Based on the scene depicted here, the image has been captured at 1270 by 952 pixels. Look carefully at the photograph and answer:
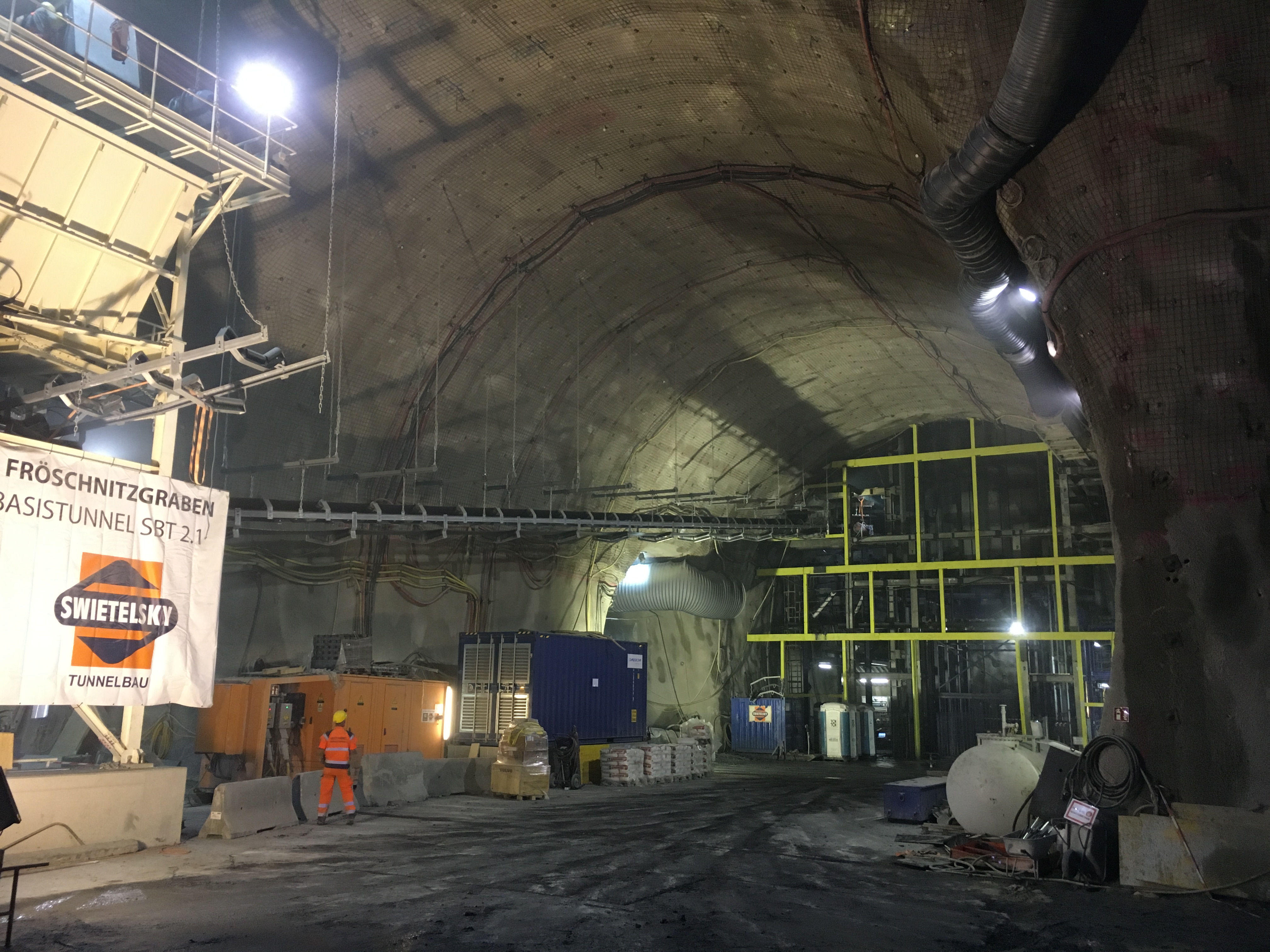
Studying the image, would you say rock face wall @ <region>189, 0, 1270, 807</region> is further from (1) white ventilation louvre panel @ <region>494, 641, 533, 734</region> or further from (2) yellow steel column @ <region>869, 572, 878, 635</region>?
(2) yellow steel column @ <region>869, 572, 878, 635</region>

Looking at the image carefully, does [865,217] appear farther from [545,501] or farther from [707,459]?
[707,459]

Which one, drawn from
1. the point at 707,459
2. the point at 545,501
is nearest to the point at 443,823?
the point at 545,501

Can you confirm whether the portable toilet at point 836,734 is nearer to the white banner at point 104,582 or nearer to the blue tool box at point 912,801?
the blue tool box at point 912,801

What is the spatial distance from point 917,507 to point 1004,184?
21.2 metres

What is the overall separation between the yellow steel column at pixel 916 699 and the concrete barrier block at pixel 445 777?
16784 millimetres


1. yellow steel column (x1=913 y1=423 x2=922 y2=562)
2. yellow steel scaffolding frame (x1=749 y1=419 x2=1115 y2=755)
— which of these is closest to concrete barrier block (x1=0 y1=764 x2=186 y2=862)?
yellow steel scaffolding frame (x1=749 y1=419 x2=1115 y2=755)

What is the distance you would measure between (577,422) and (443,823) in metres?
11.4

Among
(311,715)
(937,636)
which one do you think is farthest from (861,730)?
(311,715)

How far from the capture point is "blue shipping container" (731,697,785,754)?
30.3 meters

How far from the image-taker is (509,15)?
13172 millimetres

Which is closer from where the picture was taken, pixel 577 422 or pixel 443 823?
pixel 443 823

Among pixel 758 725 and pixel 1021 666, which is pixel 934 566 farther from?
pixel 758 725

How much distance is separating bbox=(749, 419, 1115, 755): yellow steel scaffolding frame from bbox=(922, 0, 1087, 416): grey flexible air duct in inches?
524

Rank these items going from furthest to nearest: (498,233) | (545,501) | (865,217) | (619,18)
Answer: (545,501) → (498,233) → (865,217) → (619,18)
